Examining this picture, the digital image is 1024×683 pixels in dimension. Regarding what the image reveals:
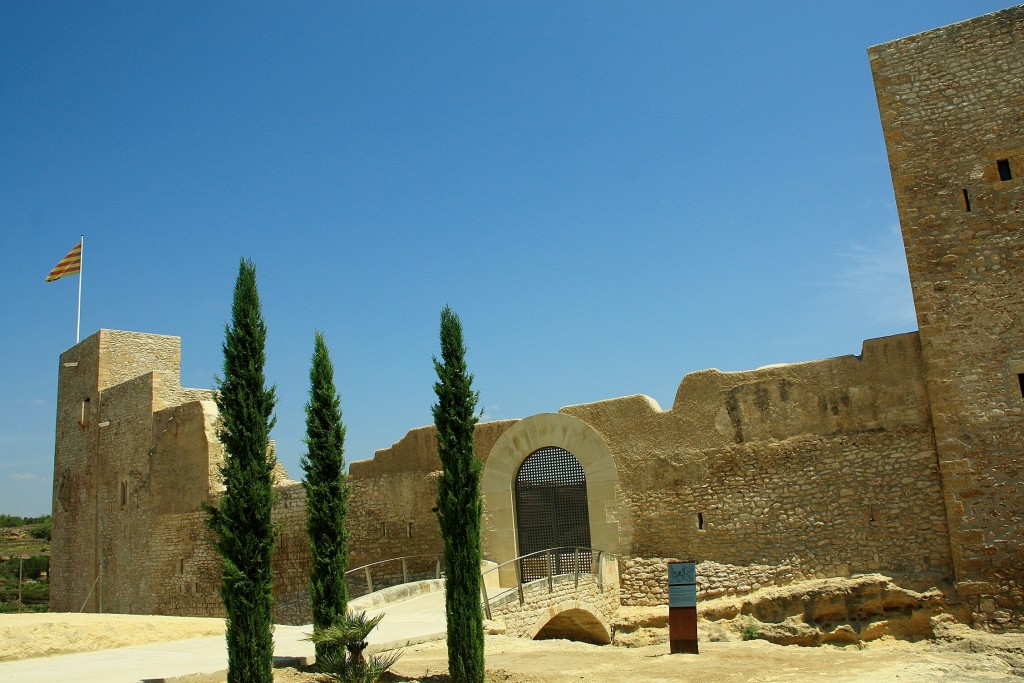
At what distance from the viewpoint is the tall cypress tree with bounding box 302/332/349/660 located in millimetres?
8953

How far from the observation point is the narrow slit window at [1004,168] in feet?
41.4

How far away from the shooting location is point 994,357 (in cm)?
1230

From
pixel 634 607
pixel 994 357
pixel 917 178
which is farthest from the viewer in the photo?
pixel 634 607

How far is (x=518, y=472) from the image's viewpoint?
16.2 meters

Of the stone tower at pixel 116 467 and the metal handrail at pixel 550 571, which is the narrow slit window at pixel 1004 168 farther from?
the stone tower at pixel 116 467

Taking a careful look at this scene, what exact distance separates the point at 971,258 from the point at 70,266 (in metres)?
20.5

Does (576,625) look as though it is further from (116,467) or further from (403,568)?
(116,467)

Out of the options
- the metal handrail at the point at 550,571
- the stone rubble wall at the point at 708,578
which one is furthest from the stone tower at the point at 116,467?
the stone rubble wall at the point at 708,578

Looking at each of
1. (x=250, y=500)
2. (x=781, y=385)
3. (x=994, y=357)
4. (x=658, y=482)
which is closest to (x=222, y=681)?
(x=250, y=500)

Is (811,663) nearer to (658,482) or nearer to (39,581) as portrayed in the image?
(658,482)

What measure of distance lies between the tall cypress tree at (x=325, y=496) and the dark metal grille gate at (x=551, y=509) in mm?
6960

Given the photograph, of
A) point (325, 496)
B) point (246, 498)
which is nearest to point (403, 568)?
point (325, 496)

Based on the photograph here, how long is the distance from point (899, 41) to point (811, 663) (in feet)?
33.0

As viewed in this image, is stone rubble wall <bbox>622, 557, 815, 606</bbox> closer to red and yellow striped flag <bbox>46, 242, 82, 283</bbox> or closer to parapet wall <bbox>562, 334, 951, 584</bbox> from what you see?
parapet wall <bbox>562, 334, 951, 584</bbox>
